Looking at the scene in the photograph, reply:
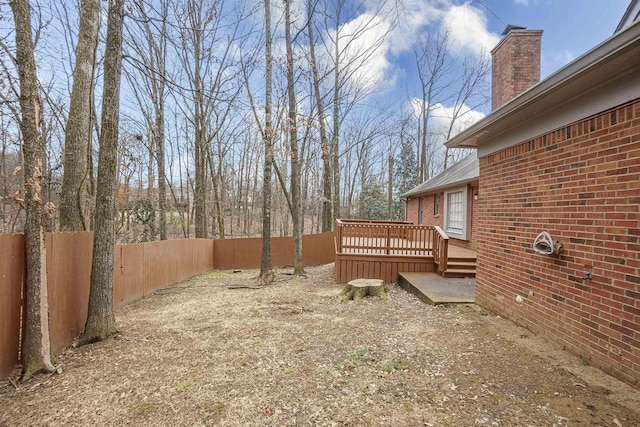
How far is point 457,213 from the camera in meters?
10.6

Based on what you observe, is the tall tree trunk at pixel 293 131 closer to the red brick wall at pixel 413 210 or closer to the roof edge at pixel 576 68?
the roof edge at pixel 576 68

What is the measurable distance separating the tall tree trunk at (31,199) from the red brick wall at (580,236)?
5.49 metres

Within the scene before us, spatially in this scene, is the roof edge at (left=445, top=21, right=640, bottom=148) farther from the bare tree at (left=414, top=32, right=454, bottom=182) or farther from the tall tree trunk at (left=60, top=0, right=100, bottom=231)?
the bare tree at (left=414, top=32, right=454, bottom=182)

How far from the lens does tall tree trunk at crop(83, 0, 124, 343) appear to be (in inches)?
160

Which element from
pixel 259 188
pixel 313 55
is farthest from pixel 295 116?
pixel 259 188

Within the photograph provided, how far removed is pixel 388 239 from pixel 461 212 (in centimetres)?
398

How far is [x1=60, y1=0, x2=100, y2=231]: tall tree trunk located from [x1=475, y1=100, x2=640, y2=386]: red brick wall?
665 cm

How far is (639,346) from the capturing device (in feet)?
8.28

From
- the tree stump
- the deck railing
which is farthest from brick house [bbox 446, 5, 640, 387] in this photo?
the deck railing

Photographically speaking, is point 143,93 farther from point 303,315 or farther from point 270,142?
point 303,315

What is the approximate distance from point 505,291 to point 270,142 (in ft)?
21.9

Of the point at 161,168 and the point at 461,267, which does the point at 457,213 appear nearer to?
the point at 461,267

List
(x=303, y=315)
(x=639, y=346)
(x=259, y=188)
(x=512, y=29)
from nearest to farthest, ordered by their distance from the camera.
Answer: (x=639, y=346) < (x=303, y=315) < (x=512, y=29) < (x=259, y=188)

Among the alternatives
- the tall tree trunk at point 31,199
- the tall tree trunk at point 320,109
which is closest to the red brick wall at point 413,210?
the tall tree trunk at point 320,109
